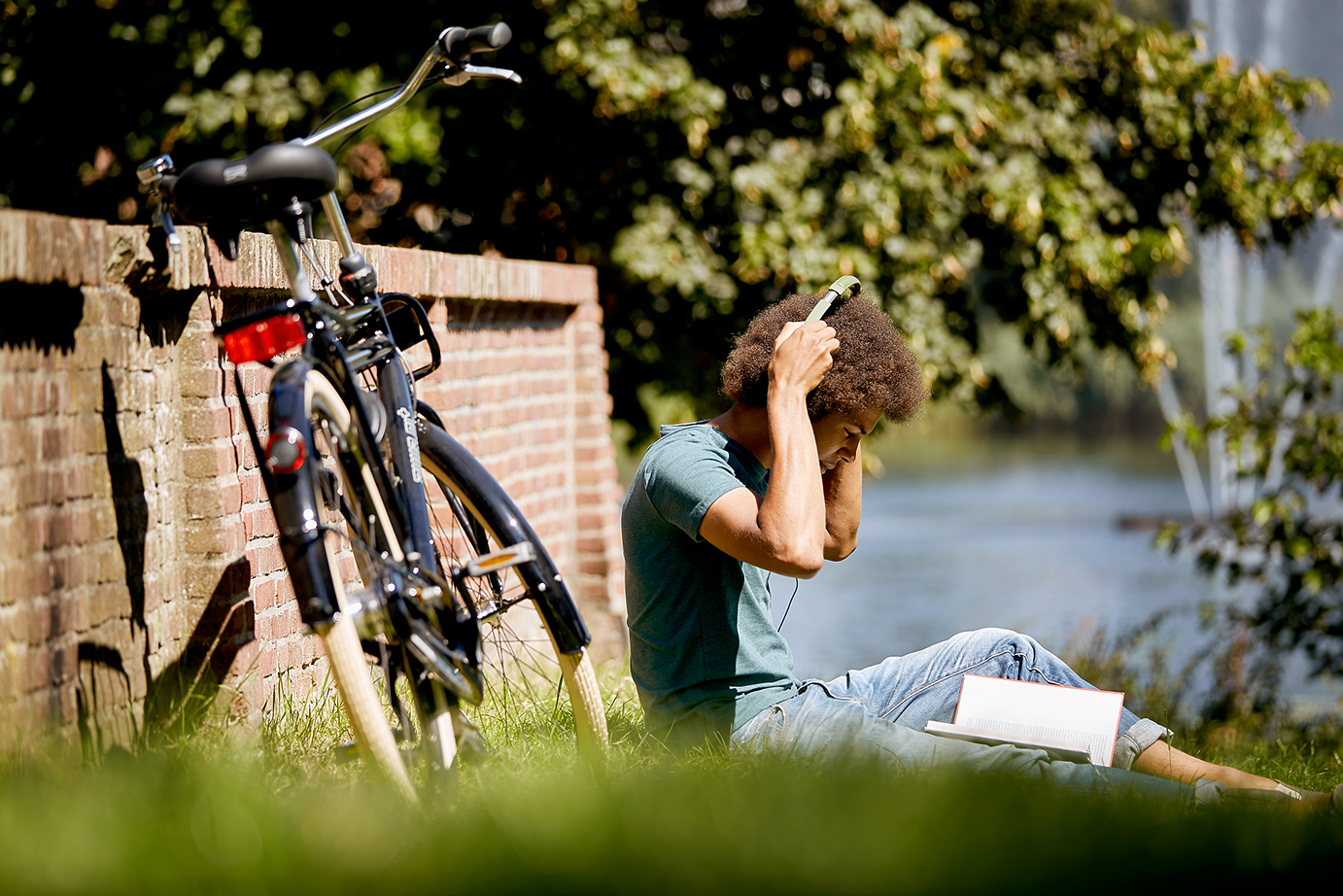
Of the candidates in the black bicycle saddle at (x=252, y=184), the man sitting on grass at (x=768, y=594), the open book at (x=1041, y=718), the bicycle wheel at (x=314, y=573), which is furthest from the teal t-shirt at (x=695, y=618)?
the black bicycle saddle at (x=252, y=184)

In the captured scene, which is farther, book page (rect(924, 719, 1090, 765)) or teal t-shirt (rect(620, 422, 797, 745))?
teal t-shirt (rect(620, 422, 797, 745))

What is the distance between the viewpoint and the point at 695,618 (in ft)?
9.82

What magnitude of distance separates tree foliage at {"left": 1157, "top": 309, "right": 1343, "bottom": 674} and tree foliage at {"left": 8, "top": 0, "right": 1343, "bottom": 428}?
0.79 metres

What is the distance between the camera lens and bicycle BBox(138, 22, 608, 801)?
230 cm

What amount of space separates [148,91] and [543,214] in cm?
230

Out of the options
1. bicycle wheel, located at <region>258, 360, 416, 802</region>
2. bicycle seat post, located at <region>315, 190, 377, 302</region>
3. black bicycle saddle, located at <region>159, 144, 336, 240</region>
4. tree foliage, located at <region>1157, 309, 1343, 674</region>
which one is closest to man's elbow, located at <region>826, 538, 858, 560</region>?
bicycle seat post, located at <region>315, 190, 377, 302</region>

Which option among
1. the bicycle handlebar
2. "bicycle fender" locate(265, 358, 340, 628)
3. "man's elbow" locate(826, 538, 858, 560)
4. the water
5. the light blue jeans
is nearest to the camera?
"bicycle fender" locate(265, 358, 340, 628)

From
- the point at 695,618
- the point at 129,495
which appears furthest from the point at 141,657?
the point at 695,618

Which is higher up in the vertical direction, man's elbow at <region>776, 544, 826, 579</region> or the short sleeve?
the short sleeve

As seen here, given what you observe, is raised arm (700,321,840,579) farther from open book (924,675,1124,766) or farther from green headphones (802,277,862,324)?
open book (924,675,1124,766)

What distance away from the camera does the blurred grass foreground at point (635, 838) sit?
1854mm

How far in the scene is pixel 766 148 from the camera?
7.99 m

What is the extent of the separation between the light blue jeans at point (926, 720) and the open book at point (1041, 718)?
0.08 meters

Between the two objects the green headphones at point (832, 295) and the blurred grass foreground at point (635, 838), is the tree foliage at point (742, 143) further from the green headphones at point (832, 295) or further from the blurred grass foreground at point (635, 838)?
the blurred grass foreground at point (635, 838)
